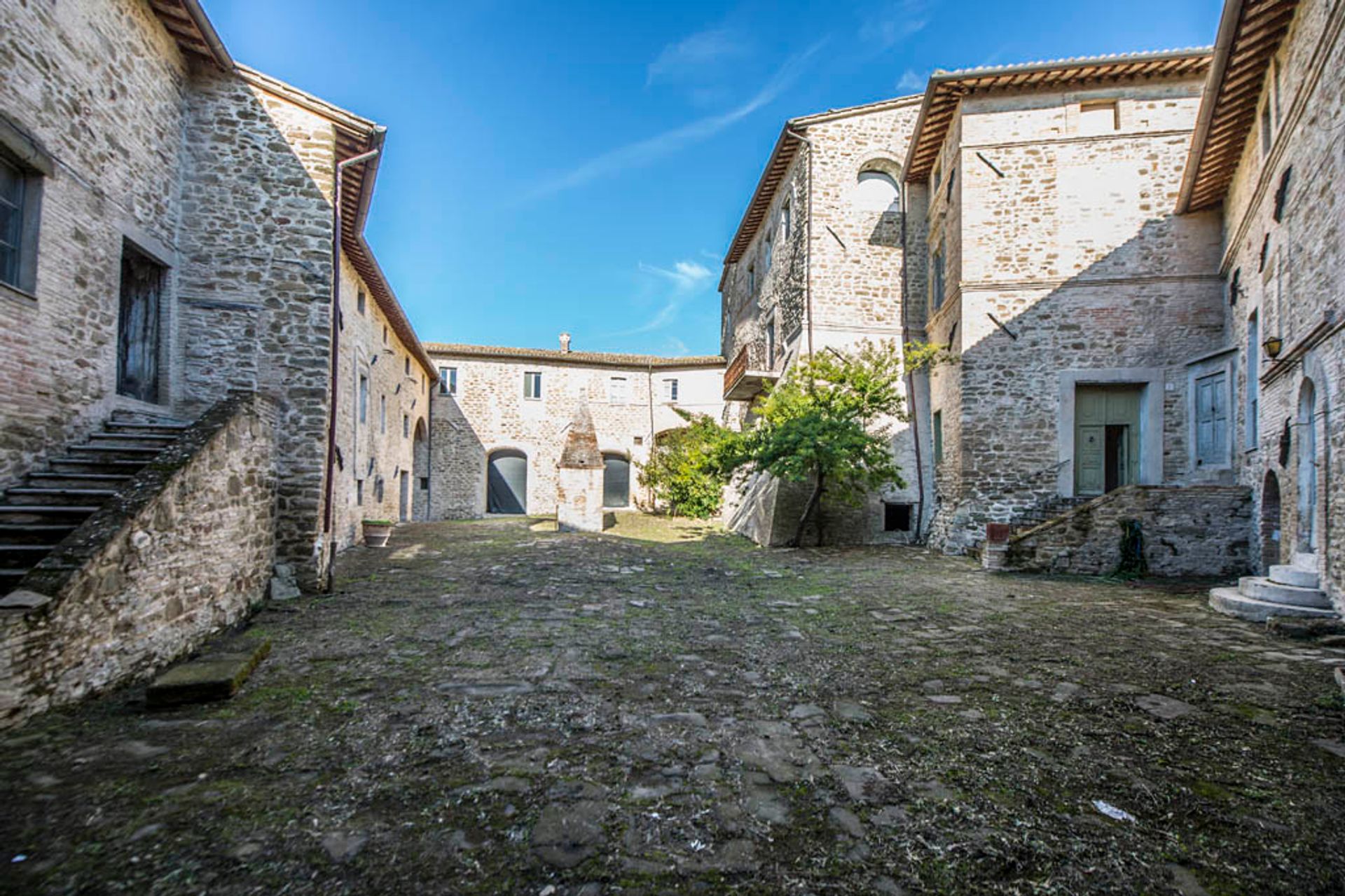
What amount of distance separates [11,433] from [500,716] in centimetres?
505

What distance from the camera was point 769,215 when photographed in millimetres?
19062

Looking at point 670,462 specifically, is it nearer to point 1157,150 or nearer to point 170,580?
point 1157,150

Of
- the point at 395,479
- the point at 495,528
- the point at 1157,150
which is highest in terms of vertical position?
the point at 1157,150

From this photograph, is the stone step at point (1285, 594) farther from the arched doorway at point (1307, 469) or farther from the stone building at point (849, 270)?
the stone building at point (849, 270)

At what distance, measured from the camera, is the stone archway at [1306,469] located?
6.69 metres

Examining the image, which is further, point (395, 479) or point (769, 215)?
point (769, 215)

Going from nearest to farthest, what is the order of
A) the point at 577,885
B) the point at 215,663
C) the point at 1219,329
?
the point at 577,885 → the point at 215,663 → the point at 1219,329

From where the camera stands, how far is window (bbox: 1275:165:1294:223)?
25.6 feet

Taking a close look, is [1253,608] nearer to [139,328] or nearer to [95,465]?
[95,465]

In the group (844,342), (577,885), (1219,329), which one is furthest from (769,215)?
(577,885)

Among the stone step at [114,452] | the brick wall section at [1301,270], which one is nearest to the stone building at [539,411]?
the brick wall section at [1301,270]

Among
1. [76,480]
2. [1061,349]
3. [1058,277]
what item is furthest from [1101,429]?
[76,480]

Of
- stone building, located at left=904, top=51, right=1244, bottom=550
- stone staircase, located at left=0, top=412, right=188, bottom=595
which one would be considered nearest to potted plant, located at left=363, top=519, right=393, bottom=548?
stone staircase, located at left=0, top=412, right=188, bottom=595

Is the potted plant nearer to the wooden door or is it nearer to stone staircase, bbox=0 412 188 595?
the wooden door
